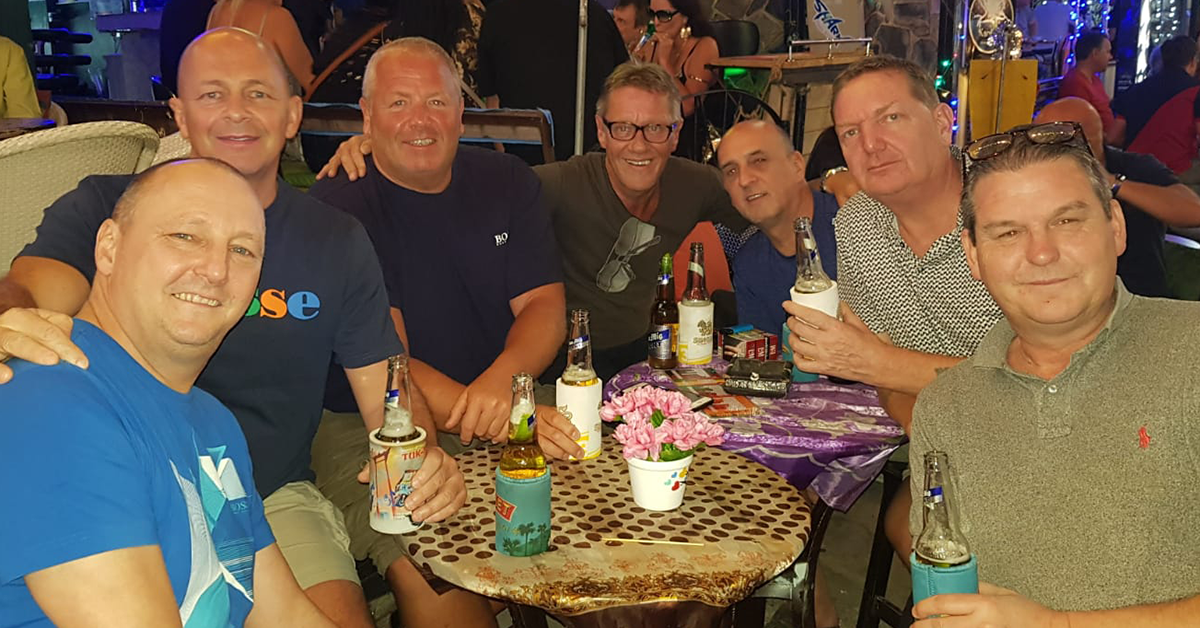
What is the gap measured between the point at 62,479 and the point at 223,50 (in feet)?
5.51

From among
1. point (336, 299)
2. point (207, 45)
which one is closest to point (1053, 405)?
point (336, 299)

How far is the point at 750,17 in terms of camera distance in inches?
390

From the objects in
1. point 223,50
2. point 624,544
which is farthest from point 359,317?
point 624,544

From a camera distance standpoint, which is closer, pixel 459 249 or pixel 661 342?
pixel 661 342

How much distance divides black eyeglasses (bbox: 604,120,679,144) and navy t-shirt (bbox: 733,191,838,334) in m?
0.54

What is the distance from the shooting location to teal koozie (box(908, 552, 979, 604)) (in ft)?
5.43

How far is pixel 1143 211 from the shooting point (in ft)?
14.5

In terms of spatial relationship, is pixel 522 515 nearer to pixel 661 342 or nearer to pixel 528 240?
pixel 661 342

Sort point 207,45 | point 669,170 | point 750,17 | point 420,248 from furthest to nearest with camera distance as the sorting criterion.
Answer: point 750,17
point 669,170
point 420,248
point 207,45

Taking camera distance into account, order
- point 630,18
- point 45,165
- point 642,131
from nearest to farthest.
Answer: point 45,165
point 642,131
point 630,18

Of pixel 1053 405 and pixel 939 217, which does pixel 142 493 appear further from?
pixel 939 217

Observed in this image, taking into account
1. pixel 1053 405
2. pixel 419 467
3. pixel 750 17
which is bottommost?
pixel 419 467

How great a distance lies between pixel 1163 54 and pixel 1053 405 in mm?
7497

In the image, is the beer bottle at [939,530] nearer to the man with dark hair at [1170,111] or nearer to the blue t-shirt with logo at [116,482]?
the blue t-shirt with logo at [116,482]
